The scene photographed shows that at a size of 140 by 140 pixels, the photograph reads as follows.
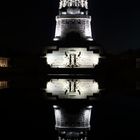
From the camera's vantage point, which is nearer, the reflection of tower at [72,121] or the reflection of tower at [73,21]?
the reflection of tower at [72,121]

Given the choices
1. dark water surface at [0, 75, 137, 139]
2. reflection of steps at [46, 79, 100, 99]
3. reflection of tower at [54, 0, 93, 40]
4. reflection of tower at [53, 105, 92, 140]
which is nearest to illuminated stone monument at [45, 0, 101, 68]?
reflection of tower at [54, 0, 93, 40]

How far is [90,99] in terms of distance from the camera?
59.7 feet

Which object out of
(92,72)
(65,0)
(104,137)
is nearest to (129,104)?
(104,137)

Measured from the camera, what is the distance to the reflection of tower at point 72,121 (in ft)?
34.1

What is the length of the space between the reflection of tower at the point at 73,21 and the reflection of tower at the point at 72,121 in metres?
42.9

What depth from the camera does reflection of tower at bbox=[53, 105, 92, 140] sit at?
1038 centimetres

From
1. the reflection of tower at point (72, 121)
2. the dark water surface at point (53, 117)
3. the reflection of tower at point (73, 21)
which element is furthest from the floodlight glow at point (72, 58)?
the reflection of tower at point (72, 121)

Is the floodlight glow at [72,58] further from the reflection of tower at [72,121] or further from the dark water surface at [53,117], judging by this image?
the reflection of tower at [72,121]

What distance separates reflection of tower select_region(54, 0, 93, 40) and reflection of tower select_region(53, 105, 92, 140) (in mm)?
42883

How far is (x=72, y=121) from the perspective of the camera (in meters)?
12.3

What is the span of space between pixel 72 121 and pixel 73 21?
4674cm

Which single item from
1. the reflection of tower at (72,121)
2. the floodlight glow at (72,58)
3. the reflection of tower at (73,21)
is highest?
the reflection of tower at (73,21)

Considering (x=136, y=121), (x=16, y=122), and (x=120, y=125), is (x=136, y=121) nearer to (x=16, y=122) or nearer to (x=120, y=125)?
(x=120, y=125)

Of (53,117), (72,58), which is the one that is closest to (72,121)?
(53,117)
